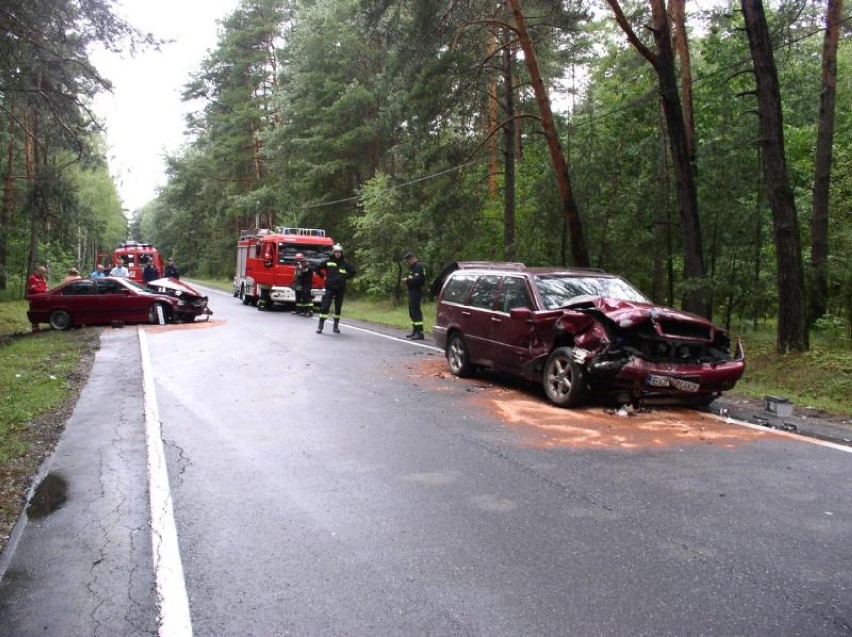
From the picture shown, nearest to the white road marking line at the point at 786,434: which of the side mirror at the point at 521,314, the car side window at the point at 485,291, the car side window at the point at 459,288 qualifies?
the side mirror at the point at 521,314

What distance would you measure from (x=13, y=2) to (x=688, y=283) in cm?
1253

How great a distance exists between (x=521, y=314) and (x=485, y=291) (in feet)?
4.46

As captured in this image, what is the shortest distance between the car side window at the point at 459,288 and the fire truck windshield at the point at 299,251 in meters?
12.3

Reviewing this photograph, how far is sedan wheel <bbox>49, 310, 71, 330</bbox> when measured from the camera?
1691 centimetres

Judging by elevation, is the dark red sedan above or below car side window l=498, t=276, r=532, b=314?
below

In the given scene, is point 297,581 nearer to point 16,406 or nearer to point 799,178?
point 16,406

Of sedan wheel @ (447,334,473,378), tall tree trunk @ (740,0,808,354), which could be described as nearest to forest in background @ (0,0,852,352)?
tall tree trunk @ (740,0,808,354)

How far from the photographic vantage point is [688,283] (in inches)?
491

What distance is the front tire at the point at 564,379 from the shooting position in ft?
24.8

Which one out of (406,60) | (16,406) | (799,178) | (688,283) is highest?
(406,60)

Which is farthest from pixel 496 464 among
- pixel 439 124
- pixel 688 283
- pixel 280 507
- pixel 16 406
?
pixel 439 124

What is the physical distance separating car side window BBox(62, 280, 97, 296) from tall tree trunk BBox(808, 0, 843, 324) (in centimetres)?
1719

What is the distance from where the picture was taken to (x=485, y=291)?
986 centimetres

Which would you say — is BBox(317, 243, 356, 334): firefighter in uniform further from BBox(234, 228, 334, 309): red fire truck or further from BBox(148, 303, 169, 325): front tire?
BBox(234, 228, 334, 309): red fire truck
